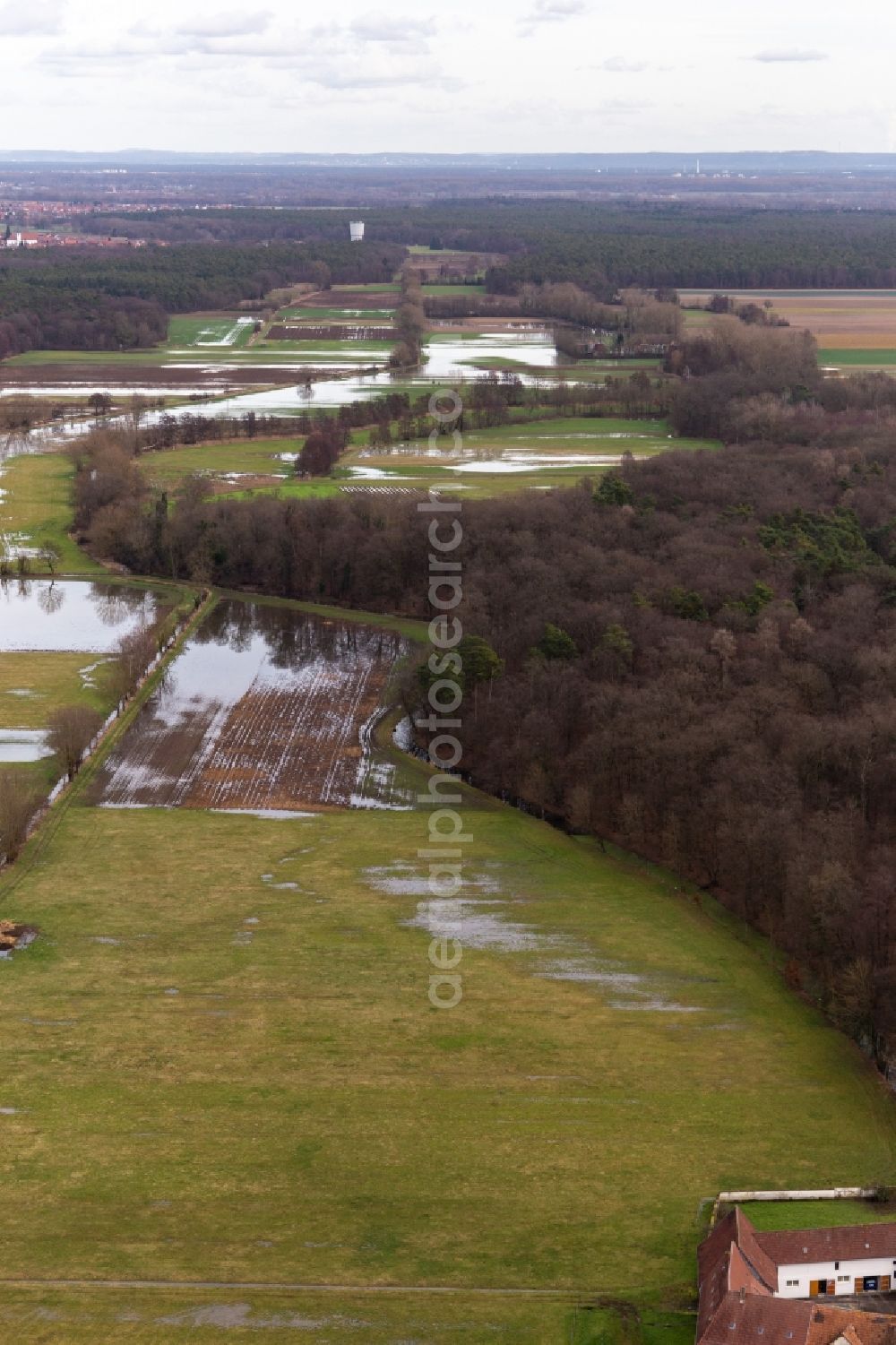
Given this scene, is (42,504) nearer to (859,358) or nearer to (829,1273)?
(859,358)

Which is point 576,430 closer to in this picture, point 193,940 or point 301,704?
point 301,704

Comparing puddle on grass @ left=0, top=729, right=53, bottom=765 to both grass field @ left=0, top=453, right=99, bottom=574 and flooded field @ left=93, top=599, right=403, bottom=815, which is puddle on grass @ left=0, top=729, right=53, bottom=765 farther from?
grass field @ left=0, top=453, right=99, bottom=574

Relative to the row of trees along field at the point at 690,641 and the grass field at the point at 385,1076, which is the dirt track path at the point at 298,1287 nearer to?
the grass field at the point at 385,1076

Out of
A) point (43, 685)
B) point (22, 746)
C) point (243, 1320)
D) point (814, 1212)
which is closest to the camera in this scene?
point (243, 1320)

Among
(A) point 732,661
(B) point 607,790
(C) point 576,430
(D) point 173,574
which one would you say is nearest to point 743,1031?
(B) point 607,790

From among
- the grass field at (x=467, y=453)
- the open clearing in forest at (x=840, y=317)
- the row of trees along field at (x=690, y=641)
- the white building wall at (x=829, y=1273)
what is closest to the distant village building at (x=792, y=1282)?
the white building wall at (x=829, y=1273)

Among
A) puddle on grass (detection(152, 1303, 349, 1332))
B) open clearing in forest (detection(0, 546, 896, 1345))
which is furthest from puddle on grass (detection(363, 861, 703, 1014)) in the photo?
puddle on grass (detection(152, 1303, 349, 1332))

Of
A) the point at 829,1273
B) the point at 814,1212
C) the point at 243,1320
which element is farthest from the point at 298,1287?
the point at 814,1212
